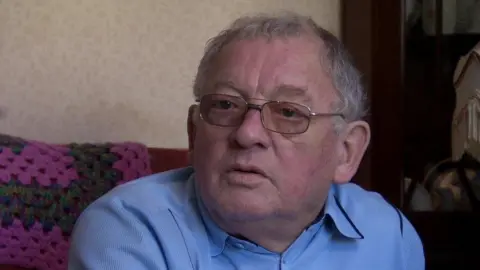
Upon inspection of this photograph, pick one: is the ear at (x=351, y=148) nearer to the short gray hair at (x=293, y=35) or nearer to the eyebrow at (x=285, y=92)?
the short gray hair at (x=293, y=35)

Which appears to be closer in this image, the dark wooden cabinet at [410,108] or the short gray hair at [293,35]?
the short gray hair at [293,35]

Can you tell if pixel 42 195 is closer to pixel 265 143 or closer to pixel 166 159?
pixel 166 159

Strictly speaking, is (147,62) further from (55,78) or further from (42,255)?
(42,255)

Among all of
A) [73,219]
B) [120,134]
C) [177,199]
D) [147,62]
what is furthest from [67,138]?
[177,199]

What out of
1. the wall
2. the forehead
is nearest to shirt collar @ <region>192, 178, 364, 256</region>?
the forehead

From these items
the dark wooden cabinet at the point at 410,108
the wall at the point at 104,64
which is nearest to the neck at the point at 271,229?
the dark wooden cabinet at the point at 410,108

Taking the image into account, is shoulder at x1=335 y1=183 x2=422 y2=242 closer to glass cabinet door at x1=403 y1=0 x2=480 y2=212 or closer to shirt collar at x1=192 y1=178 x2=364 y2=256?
shirt collar at x1=192 y1=178 x2=364 y2=256

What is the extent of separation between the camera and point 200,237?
1079 millimetres

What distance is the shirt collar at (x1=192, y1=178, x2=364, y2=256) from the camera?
42.7 inches

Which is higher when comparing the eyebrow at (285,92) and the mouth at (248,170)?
the eyebrow at (285,92)

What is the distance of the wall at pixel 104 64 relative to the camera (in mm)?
1714

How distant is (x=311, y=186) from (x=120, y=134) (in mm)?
826

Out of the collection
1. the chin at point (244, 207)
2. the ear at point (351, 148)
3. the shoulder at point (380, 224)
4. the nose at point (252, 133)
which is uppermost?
the nose at point (252, 133)

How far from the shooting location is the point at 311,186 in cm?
111
